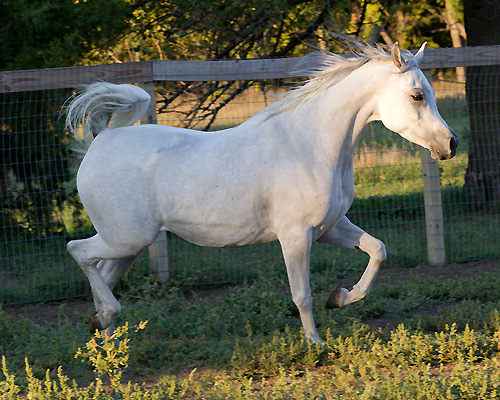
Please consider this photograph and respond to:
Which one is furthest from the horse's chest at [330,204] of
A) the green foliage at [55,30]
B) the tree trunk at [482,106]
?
the tree trunk at [482,106]

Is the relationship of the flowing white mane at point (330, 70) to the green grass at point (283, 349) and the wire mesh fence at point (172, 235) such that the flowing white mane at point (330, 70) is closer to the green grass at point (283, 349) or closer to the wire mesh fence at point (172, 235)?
the green grass at point (283, 349)

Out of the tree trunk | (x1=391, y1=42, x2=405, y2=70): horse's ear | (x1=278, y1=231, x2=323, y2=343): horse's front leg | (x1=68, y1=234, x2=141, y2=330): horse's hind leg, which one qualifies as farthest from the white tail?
the tree trunk

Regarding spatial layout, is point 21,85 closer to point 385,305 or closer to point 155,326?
point 155,326

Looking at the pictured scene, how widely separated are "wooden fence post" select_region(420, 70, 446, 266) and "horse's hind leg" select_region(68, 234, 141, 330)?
373 centimetres

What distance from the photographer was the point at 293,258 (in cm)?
434

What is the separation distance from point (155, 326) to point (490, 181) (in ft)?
18.0

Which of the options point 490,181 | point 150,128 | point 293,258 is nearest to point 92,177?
point 150,128

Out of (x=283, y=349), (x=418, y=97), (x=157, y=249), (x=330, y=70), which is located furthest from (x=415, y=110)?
(x=157, y=249)

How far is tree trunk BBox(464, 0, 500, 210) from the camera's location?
8594 millimetres

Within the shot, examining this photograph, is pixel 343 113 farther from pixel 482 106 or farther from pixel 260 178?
pixel 482 106

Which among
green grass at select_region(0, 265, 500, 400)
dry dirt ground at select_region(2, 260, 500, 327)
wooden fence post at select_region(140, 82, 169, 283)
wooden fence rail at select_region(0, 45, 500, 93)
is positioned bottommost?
dry dirt ground at select_region(2, 260, 500, 327)

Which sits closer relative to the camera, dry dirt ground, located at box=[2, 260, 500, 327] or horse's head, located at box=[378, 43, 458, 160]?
horse's head, located at box=[378, 43, 458, 160]

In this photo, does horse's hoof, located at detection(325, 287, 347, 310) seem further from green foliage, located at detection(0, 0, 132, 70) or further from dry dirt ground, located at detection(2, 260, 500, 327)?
green foliage, located at detection(0, 0, 132, 70)

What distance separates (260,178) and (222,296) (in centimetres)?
228
